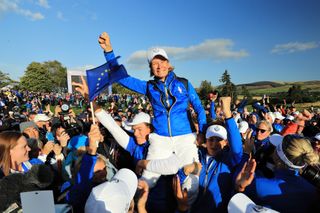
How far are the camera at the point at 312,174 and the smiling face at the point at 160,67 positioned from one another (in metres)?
2.09

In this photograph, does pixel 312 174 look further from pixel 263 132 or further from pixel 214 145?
pixel 263 132

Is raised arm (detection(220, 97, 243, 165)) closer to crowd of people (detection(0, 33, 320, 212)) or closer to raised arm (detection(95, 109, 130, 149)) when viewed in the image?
crowd of people (detection(0, 33, 320, 212))

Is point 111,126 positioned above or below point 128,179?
above

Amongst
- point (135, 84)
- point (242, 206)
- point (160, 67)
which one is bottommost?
point (242, 206)

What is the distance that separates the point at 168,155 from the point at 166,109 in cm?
65

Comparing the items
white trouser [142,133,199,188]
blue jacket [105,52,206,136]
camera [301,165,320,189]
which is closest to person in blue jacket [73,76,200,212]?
white trouser [142,133,199,188]

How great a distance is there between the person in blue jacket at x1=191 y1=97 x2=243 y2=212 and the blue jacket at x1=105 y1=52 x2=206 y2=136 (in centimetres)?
49

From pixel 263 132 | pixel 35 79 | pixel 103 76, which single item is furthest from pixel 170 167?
pixel 35 79

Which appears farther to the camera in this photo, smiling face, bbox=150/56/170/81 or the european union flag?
smiling face, bbox=150/56/170/81

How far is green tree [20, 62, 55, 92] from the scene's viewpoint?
68438mm

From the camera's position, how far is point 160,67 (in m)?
3.39

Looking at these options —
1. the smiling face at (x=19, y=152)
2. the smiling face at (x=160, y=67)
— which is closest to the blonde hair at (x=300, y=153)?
the smiling face at (x=160, y=67)

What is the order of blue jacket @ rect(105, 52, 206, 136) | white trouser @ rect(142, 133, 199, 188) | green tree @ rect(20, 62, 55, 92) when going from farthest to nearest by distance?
green tree @ rect(20, 62, 55, 92) < blue jacket @ rect(105, 52, 206, 136) < white trouser @ rect(142, 133, 199, 188)

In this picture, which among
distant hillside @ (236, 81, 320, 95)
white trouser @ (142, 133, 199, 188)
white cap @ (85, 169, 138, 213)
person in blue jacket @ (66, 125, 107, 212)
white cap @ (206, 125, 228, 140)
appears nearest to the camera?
white cap @ (85, 169, 138, 213)
